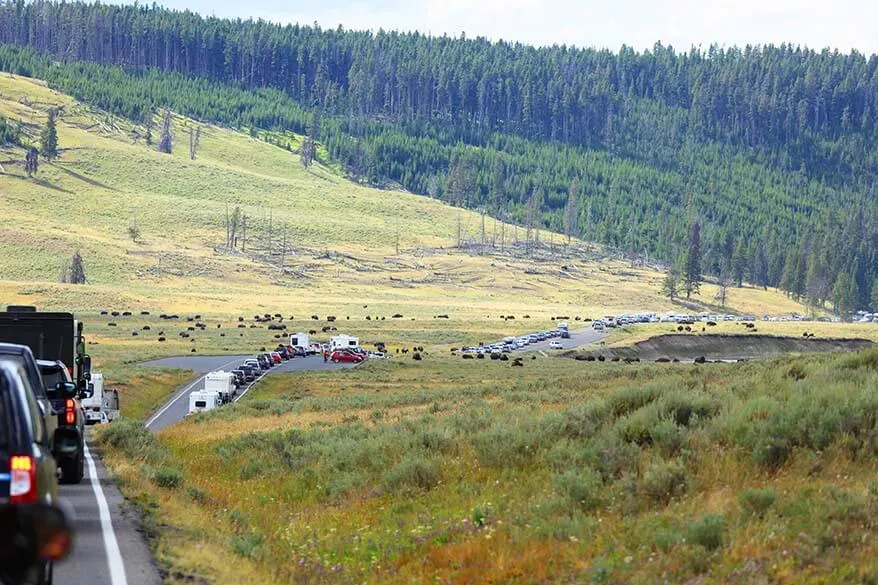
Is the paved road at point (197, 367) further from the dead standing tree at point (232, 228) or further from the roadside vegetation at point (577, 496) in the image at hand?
the dead standing tree at point (232, 228)

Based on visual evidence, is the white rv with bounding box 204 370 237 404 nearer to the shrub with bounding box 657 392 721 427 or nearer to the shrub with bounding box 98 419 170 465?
the shrub with bounding box 98 419 170 465

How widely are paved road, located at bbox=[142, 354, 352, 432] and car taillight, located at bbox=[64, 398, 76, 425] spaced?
2333cm

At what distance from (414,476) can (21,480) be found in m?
9.95

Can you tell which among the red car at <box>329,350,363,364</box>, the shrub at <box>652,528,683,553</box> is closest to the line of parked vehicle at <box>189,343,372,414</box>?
the red car at <box>329,350,363,364</box>

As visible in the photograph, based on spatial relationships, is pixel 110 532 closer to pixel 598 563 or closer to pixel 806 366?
pixel 598 563

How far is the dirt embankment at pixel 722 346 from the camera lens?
96375mm

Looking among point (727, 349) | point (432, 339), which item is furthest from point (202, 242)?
point (727, 349)

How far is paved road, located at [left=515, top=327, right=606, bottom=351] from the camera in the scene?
9344 cm

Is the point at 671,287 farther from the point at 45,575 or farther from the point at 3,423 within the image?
the point at 3,423

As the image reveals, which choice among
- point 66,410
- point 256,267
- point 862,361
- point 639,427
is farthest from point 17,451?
point 256,267

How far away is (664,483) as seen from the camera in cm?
1377

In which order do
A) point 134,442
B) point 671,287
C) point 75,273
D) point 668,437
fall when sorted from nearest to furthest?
point 668,437
point 134,442
point 75,273
point 671,287

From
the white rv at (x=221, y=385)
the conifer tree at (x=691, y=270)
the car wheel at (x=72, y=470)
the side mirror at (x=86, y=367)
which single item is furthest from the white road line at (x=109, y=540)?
the conifer tree at (x=691, y=270)

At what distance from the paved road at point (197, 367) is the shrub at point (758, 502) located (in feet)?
108
